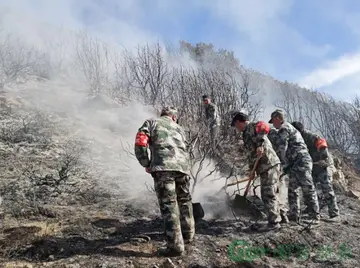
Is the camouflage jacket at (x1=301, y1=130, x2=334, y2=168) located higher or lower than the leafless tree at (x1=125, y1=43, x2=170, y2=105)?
lower

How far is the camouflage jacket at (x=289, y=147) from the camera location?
537 centimetres

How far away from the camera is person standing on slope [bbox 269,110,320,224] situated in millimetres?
5293

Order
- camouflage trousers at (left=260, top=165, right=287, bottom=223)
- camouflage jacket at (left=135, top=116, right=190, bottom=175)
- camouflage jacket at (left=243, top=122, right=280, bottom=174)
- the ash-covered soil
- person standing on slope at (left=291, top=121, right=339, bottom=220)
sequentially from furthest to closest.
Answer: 1. person standing on slope at (left=291, top=121, right=339, bottom=220)
2. camouflage jacket at (left=243, top=122, right=280, bottom=174)
3. camouflage trousers at (left=260, top=165, right=287, bottom=223)
4. camouflage jacket at (left=135, top=116, right=190, bottom=175)
5. the ash-covered soil

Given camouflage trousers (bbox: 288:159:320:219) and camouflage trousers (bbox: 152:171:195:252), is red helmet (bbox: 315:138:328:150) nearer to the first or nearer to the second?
camouflage trousers (bbox: 288:159:320:219)

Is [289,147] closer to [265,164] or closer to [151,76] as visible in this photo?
[265,164]

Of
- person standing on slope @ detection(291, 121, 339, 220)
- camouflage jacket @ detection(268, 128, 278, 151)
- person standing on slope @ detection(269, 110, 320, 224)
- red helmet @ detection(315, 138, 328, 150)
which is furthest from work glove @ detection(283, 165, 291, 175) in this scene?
red helmet @ detection(315, 138, 328, 150)

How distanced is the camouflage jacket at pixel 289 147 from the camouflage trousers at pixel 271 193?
62 centimetres

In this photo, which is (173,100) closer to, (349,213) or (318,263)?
(349,213)

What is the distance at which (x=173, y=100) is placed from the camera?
11.9 meters

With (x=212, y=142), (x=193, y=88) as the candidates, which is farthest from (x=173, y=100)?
(x=212, y=142)

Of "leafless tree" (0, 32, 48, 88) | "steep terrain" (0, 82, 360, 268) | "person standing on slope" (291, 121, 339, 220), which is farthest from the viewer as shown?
"leafless tree" (0, 32, 48, 88)

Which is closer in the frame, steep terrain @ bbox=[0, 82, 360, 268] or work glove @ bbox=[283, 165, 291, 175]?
steep terrain @ bbox=[0, 82, 360, 268]

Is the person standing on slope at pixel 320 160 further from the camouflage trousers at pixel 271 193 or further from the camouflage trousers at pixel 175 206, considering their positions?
the camouflage trousers at pixel 175 206

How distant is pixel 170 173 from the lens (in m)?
3.85
